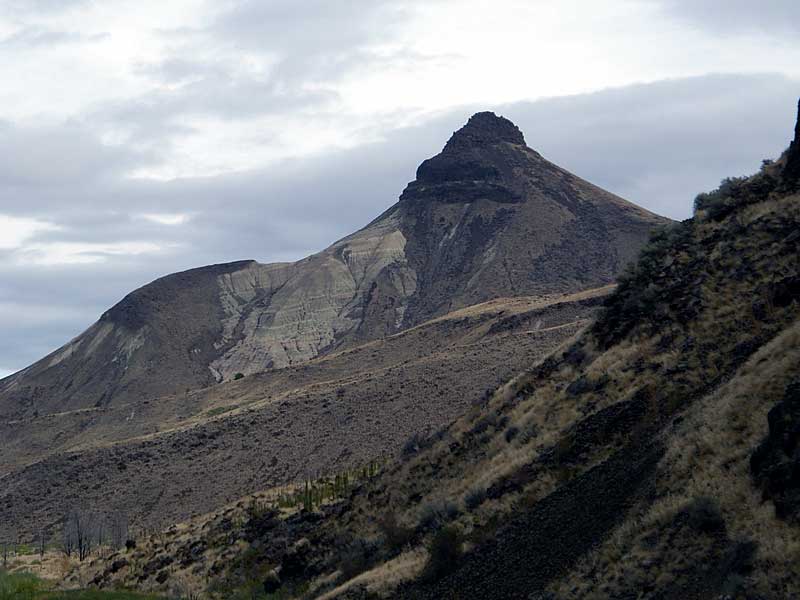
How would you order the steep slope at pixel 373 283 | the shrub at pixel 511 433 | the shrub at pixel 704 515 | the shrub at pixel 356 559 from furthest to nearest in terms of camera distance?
1. the steep slope at pixel 373 283
2. the shrub at pixel 511 433
3. the shrub at pixel 356 559
4. the shrub at pixel 704 515

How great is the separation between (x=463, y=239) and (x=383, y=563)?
147m

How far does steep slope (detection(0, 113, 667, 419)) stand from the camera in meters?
154

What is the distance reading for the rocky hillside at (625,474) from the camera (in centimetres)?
1702

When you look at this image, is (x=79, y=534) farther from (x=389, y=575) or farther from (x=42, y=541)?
(x=389, y=575)

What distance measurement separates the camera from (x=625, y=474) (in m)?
21.4

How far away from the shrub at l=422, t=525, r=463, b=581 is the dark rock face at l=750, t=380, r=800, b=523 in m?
8.96

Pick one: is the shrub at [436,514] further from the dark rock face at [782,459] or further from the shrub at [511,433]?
the dark rock face at [782,459]

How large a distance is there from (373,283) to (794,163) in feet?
453

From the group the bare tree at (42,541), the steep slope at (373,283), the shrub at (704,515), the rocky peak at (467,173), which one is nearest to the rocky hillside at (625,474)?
the shrub at (704,515)

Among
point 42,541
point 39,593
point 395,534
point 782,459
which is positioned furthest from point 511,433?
point 42,541

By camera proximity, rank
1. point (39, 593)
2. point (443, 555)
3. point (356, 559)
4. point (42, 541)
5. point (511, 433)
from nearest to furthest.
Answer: point (443, 555) < point (356, 559) < point (511, 433) < point (39, 593) < point (42, 541)

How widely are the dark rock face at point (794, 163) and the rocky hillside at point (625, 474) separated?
0.08 metres

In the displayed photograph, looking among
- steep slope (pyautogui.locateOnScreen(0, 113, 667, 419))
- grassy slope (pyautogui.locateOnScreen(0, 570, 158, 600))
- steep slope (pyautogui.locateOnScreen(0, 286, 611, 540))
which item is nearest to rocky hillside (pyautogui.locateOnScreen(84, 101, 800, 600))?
grassy slope (pyautogui.locateOnScreen(0, 570, 158, 600))

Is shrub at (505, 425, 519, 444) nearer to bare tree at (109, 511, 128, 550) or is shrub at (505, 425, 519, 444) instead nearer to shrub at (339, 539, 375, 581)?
shrub at (339, 539, 375, 581)
